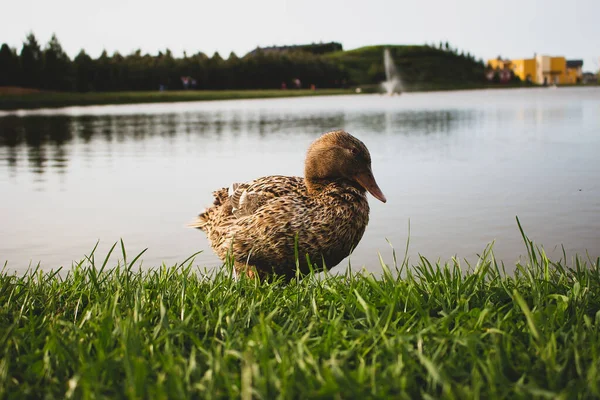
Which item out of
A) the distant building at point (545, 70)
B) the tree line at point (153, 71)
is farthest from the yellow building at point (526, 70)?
the tree line at point (153, 71)

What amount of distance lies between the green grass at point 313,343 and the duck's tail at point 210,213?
4.85 ft

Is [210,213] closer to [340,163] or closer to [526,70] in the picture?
[340,163]

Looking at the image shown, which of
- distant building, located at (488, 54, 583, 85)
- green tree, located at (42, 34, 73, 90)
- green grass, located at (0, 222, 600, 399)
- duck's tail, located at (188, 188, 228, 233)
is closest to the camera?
green grass, located at (0, 222, 600, 399)

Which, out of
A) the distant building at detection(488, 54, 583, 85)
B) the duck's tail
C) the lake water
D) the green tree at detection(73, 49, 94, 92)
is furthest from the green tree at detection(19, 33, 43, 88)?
the distant building at detection(488, 54, 583, 85)

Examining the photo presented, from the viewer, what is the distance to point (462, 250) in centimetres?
683

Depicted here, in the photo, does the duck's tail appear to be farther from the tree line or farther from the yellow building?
the yellow building

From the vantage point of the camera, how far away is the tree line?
76.1 metres

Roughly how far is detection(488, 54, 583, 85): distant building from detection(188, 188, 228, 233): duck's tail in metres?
183

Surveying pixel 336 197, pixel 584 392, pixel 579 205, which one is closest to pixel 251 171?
pixel 579 205

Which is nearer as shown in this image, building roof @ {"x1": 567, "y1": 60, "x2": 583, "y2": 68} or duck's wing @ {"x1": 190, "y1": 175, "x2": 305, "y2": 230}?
duck's wing @ {"x1": 190, "y1": 175, "x2": 305, "y2": 230}

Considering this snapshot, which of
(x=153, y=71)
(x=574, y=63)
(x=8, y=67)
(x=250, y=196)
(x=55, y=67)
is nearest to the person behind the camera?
(x=250, y=196)

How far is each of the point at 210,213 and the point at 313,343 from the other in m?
2.77

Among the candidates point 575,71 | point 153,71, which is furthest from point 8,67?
point 575,71

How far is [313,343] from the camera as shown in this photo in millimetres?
3391
